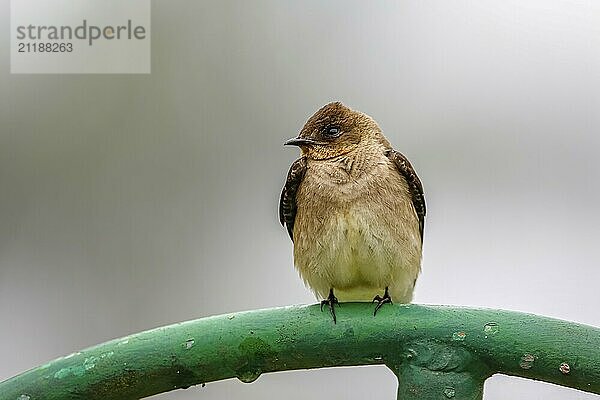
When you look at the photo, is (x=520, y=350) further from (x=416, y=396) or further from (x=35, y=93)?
(x=35, y=93)

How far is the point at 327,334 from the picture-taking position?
1.22 m

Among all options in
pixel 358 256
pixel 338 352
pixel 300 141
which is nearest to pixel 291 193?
pixel 300 141

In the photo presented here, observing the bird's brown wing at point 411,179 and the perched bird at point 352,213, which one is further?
the bird's brown wing at point 411,179

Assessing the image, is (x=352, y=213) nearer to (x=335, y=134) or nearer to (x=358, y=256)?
(x=358, y=256)

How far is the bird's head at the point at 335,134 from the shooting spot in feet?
7.36

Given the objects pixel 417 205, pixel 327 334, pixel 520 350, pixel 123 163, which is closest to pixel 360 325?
pixel 327 334

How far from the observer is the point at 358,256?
2.06m

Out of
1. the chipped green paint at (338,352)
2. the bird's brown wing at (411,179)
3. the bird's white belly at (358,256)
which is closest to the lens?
the chipped green paint at (338,352)

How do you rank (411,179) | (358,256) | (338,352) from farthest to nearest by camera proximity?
(411,179), (358,256), (338,352)

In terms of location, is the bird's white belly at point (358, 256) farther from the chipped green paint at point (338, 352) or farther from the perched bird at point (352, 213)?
the chipped green paint at point (338, 352)

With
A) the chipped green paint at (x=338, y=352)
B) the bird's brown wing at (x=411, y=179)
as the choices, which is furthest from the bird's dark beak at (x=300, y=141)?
the chipped green paint at (x=338, y=352)

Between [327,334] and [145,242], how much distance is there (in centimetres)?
210

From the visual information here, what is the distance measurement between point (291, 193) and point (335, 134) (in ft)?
0.57

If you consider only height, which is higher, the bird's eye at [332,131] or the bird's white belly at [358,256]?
the bird's eye at [332,131]
